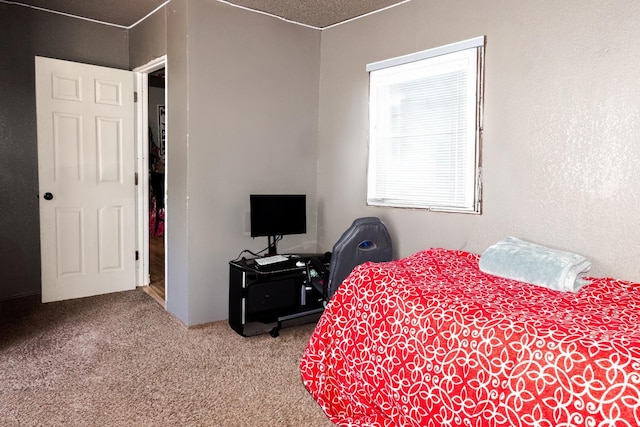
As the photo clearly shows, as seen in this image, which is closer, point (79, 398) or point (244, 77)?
point (79, 398)

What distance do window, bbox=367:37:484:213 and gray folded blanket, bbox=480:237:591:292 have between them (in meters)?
0.60

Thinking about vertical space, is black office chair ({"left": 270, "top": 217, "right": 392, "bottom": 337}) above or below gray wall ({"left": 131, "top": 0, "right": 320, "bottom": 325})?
below

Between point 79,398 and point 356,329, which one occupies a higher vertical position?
point 356,329

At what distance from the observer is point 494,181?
2773 mm

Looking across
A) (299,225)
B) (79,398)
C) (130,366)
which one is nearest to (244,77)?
(299,225)

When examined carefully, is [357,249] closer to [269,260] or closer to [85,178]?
[269,260]

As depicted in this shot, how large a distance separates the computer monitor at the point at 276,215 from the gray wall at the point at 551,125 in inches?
34.8

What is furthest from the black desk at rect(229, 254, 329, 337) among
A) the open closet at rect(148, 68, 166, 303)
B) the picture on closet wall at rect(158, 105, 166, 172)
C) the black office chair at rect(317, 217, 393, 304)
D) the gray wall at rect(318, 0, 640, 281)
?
the picture on closet wall at rect(158, 105, 166, 172)

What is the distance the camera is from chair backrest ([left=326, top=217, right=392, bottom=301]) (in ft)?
9.01

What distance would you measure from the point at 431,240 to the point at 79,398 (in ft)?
7.76

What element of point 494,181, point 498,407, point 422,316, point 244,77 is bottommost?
A: point 498,407

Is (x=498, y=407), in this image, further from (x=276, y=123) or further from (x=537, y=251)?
(x=276, y=123)

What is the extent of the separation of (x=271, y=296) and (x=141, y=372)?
1041 mm

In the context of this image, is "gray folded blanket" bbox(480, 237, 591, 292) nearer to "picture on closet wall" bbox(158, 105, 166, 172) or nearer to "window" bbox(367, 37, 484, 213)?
"window" bbox(367, 37, 484, 213)
